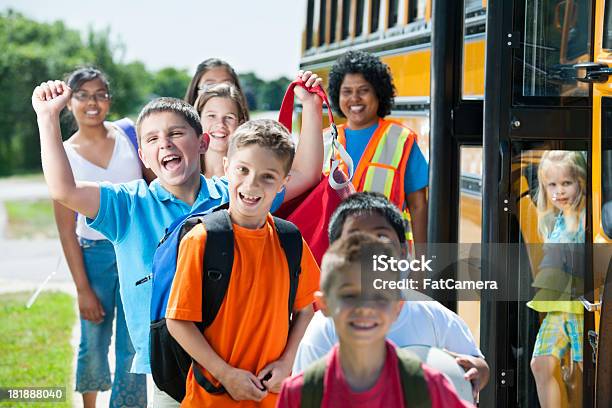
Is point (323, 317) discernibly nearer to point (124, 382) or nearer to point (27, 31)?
point (124, 382)

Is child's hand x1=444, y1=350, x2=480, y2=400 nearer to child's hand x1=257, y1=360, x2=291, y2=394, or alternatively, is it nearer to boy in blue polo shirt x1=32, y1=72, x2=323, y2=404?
child's hand x1=257, y1=360, x2=291, y2=394

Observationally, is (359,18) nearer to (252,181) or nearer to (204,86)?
(204,86)

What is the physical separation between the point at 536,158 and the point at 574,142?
0.31ft

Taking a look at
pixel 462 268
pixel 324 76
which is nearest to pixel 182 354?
pixel 462 268

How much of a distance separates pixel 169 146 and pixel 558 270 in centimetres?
96

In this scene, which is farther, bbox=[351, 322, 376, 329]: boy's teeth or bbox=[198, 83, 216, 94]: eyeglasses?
bbox=[198, 83, 216, 94]: eyeglasses

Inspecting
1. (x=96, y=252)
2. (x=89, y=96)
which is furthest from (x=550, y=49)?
(x=96, y=252)

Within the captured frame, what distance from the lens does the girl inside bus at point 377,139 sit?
133 inches

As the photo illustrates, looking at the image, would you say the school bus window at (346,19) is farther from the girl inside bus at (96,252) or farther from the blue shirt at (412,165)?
the girl inside bus at (96,252)

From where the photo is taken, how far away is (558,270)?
2.35 m

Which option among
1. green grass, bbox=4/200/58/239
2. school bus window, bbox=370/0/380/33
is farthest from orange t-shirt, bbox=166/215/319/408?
green grass, bbox=4/200/58/239

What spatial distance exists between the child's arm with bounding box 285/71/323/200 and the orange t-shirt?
378mm

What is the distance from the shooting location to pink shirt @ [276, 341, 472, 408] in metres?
1.68

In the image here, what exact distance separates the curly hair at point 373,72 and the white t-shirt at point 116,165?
80cm
